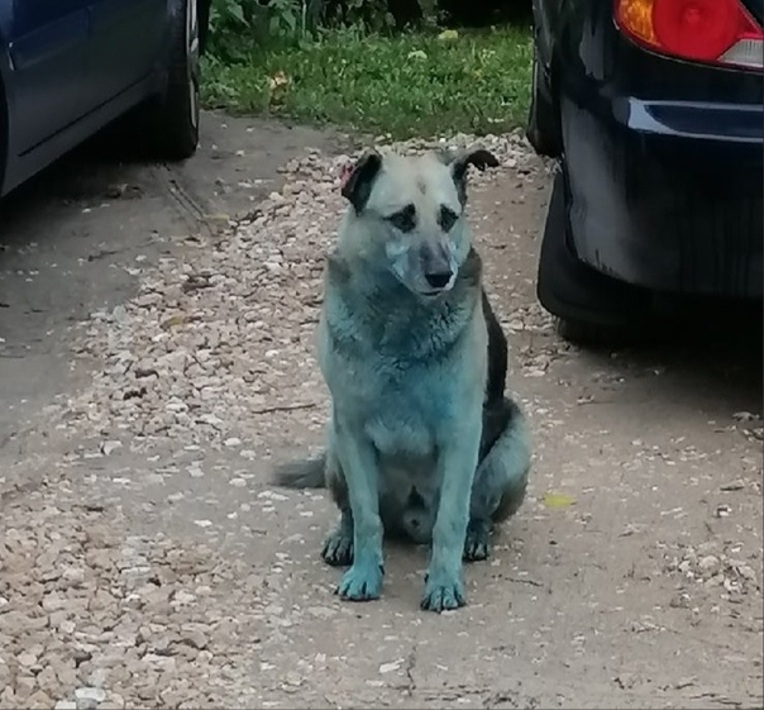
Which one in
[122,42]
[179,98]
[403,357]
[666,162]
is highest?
[666,162]

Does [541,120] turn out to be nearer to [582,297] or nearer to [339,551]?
[582,297]

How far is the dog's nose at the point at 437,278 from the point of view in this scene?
358 cm


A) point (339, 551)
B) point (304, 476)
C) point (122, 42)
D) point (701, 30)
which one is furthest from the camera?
point (122, 42)

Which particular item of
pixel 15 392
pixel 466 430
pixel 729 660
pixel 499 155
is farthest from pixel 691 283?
pixel 499 155

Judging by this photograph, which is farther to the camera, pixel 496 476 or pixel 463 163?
pixel 496 476

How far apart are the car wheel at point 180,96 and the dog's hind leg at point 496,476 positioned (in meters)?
3.96

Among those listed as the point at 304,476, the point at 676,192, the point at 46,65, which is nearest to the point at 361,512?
the point at 304,476

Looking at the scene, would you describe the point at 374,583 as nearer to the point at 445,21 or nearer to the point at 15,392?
the point at 15,392

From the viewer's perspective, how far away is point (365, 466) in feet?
12.5

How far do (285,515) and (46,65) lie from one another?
233 cm

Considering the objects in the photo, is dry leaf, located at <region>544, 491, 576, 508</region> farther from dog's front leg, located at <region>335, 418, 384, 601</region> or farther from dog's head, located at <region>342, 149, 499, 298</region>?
dog's head, located at <region>342, 149, 499, 298</region>

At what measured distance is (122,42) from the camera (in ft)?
22.5

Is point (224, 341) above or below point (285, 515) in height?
below

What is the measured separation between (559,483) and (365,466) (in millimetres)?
824
